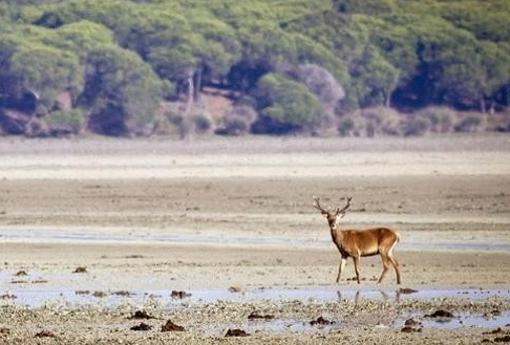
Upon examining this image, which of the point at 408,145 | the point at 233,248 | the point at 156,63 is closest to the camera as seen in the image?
the point at 233,248

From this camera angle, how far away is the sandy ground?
652 inches

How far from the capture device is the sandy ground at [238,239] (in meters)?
16.6

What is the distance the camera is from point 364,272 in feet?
71.7

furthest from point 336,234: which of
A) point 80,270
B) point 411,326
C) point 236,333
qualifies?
point 236,333

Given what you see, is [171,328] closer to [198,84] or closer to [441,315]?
[441,315]

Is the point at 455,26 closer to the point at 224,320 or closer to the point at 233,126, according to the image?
the point at 233,126

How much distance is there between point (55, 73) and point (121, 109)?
264 centimetres

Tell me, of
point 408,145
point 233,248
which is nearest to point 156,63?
point 408,145

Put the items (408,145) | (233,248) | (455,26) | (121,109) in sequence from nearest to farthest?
(233,248)
(408,145)
(121,109)
(455,26)

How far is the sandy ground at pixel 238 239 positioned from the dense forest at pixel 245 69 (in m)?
9.15

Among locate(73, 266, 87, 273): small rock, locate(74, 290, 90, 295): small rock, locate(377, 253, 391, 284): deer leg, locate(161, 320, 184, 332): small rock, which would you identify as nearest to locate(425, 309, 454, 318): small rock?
locate(161, 320, 184, 332): small rock

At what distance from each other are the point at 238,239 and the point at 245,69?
1579 inches

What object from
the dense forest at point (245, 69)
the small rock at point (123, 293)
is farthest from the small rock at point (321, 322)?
the dense forest at point (245, 69)

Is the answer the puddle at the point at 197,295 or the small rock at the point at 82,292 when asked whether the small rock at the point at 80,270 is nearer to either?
the puddle at the point at 197,295
